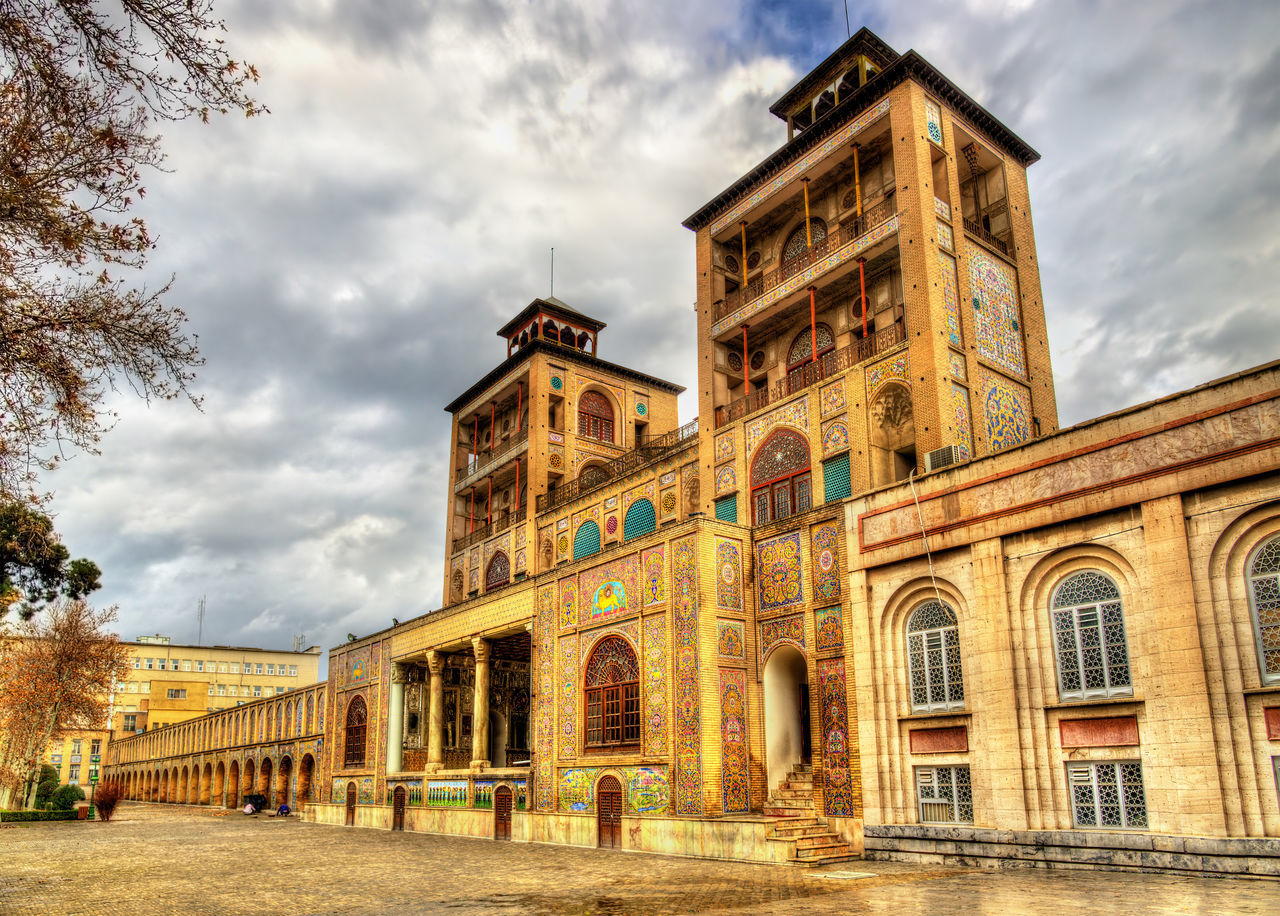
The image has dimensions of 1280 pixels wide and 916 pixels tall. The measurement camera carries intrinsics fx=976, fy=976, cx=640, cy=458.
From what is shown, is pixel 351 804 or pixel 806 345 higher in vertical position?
pixel 806 345

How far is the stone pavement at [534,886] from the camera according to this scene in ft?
40.3

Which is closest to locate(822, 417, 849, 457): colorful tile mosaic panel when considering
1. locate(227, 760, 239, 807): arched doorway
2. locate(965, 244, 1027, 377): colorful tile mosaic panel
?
locate(965, 244, 1027, 377): colorful tile mosaic panel

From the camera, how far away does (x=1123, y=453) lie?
51.8 feet

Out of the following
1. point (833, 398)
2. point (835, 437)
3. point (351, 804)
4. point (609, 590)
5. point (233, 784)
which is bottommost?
point (233, 784)

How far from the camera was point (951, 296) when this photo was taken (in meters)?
22.8

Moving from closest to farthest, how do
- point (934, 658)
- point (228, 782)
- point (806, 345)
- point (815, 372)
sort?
point (934, 658) → point (815, 372) → point (806, 345) → point (228, 782)

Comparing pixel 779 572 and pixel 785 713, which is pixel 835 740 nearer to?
pixel 785 713

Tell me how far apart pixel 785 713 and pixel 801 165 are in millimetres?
14407

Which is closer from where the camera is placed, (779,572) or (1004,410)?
(779,572)

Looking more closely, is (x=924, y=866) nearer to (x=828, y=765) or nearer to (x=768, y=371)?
(x=828, y=765)

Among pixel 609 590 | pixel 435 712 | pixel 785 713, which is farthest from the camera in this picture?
pixel 435 712

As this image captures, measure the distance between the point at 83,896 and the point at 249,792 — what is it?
138ft

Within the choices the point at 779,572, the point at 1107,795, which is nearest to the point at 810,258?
the point at 779,572

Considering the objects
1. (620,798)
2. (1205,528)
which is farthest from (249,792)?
(1205,528)
